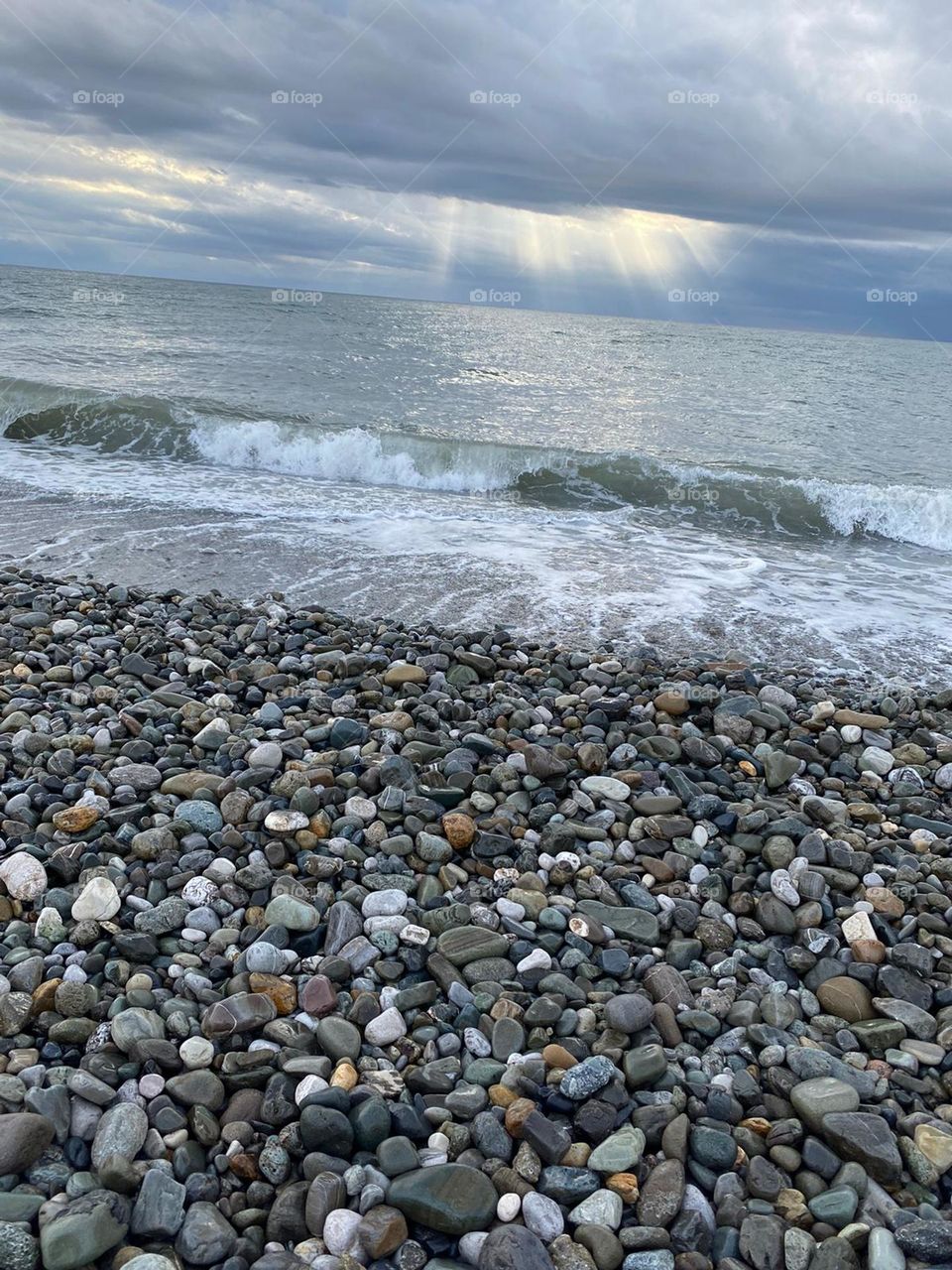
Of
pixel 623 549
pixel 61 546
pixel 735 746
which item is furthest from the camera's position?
pixel 623 549

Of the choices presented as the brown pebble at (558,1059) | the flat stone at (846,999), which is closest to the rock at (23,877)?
the brown pebble at (558,1059)

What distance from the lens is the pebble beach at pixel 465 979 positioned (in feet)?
7.84

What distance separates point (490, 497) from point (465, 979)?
12.0m

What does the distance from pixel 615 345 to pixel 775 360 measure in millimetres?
9889

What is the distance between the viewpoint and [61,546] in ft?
29.5

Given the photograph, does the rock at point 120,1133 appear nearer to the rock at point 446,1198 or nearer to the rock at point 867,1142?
the rock at point 446,1198

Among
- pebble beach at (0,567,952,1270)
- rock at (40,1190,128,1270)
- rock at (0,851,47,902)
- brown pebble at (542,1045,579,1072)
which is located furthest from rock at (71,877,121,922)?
brown pebble at (542,1045,579,1072)

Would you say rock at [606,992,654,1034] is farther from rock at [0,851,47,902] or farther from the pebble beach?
rock at [0,851,47,902]

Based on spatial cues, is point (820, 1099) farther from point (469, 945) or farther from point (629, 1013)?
point (469, 945)

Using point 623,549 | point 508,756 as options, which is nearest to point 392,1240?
point 508,756

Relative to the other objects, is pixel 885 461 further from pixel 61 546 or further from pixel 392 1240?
pixel 392 1240

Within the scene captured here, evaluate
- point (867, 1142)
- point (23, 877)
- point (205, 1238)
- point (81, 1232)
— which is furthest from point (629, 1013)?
point (23, 877)

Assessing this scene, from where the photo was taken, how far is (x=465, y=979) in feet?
10.5

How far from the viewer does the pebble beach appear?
2391 mm
